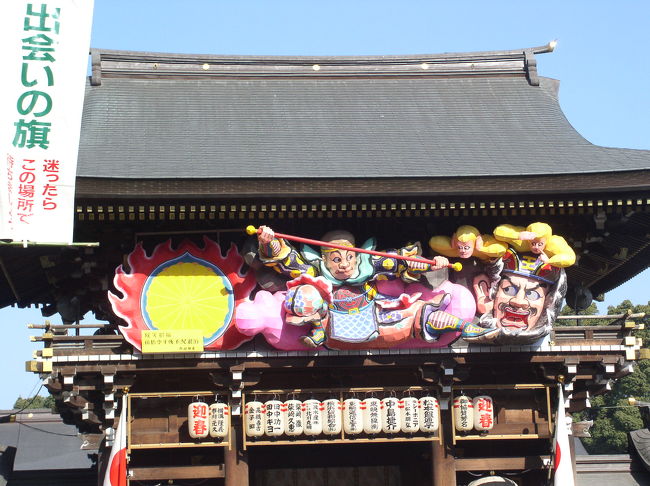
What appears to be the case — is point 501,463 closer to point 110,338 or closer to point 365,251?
point 365,251

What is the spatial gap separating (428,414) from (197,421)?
412 centimetres

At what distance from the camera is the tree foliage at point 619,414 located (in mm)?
51688

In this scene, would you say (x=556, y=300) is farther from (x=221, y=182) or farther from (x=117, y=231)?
(x=117, y=231)

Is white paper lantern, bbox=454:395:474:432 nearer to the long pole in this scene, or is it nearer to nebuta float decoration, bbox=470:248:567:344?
nebuta float decoration, bbox=470:248:567:344

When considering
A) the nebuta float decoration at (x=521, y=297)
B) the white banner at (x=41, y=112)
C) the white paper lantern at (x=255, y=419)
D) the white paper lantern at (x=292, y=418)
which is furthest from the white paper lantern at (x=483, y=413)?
the white banner at (x=41, y=112)

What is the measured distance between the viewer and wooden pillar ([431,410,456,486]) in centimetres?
1997

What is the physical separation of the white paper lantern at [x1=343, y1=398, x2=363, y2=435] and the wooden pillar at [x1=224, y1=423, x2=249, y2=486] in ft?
6.16

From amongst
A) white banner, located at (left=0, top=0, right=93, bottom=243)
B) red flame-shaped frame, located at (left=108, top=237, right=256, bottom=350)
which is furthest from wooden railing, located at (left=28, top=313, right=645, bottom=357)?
white banner, located at (left=0, top=0, right=93, bottom=243)

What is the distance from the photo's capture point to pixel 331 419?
778 inches

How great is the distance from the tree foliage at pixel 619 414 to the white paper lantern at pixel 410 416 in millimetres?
30916

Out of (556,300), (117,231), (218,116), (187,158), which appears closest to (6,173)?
(117,231)

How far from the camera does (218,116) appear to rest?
23.1 m

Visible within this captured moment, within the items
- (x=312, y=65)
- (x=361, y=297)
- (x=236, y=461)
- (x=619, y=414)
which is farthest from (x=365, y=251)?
(x=619, y=414)

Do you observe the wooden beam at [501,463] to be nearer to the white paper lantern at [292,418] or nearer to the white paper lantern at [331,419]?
the white paper lantern at [331,419]
